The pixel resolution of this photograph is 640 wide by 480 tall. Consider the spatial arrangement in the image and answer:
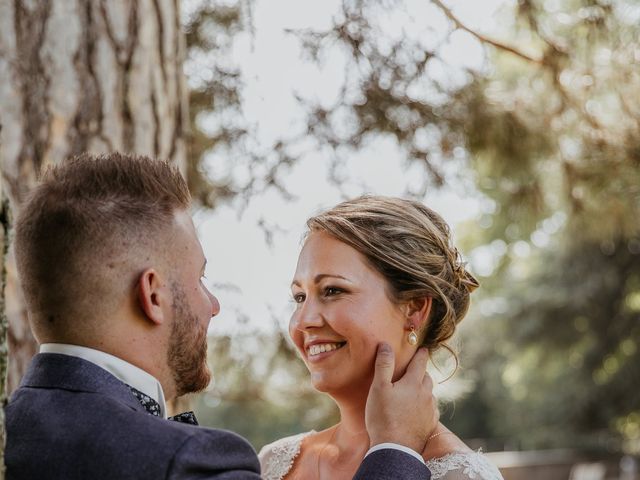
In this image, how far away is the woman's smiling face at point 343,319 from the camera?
284 centimetres

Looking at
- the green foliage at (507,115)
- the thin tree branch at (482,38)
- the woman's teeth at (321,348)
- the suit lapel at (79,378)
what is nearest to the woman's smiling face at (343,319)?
the woman's teeth at (321,348)

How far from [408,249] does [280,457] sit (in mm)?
899

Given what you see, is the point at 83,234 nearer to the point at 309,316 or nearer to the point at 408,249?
the point at 309,316

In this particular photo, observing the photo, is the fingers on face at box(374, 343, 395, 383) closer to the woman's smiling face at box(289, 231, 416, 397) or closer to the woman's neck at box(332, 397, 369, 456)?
the woman's smiling face at box(289, 231, 416, 397)

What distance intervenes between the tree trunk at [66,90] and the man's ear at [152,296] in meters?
1.60

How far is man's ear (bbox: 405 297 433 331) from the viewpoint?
296 cm

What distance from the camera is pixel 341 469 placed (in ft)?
9.68

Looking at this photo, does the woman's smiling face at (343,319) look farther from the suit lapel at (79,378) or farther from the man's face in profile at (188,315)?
the suit lapel at (79,378)

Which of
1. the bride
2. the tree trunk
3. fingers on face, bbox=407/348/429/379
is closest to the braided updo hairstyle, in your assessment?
the bride

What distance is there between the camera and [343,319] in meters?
2.83

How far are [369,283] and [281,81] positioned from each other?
2310mm

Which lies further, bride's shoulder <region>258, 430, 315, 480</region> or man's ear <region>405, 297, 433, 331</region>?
bride's shoulder <region>258, 430, 315, 480</region>

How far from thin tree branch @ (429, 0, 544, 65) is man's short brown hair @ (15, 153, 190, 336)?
3.26 m

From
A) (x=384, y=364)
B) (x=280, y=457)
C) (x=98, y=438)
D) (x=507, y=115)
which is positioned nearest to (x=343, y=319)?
(x=384, y=364)
